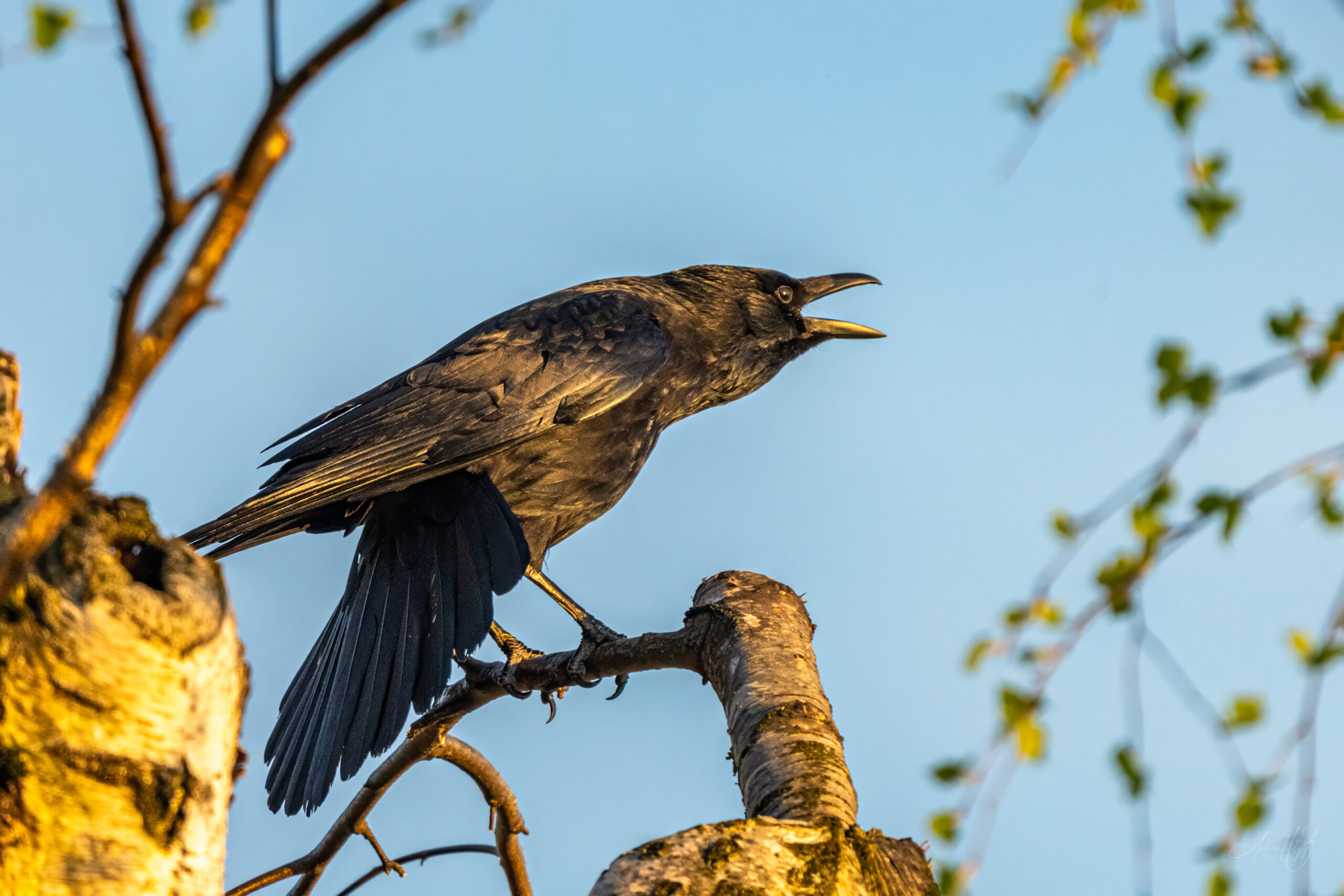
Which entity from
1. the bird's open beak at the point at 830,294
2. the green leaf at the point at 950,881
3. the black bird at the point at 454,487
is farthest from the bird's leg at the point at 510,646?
the green leaf at the point at 950,881

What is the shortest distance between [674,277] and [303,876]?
3.98m

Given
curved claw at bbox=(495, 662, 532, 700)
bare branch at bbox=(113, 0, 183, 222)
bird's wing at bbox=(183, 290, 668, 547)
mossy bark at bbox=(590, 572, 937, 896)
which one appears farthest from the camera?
bird's wing at bbox=(183, 290, 668, 547)

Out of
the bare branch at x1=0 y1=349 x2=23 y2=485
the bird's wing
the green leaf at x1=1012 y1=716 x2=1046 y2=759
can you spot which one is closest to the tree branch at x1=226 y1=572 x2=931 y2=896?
the bird's wing

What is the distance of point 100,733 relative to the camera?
1718 mm

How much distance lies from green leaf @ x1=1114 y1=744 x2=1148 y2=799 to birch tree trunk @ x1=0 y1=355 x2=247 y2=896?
4.13 feet

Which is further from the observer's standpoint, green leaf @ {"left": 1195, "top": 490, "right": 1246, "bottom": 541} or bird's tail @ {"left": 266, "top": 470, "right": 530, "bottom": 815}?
bird's tail @ {"left": 266, "top": 470, "right": 530, "bottom": 815}

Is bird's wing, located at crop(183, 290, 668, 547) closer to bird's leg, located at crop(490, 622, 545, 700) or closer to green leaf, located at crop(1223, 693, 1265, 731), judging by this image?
bird's leg, located at crop(490, 622, 545, 700)

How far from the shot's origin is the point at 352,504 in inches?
209

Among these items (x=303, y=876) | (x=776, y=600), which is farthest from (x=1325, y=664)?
(x=303, y=876)

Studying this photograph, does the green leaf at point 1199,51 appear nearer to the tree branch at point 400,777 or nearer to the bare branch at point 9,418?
the bare branch at point 9,418

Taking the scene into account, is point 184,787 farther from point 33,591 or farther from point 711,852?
point 711,852

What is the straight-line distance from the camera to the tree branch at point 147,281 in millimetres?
1249

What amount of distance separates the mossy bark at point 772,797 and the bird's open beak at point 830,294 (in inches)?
128

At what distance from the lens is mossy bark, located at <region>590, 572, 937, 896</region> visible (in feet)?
8.16
